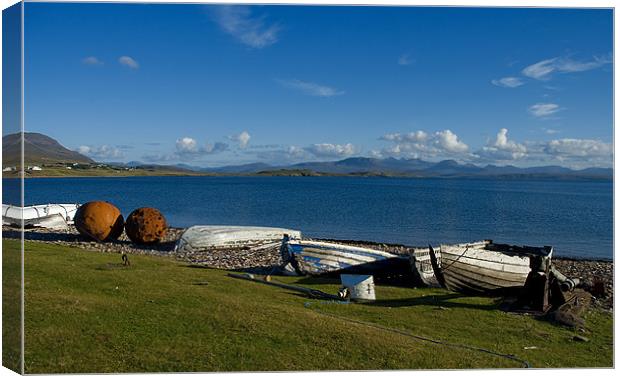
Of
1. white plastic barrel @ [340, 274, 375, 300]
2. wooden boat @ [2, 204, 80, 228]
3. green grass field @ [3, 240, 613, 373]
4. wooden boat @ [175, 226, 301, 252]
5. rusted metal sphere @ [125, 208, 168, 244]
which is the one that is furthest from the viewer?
wooden boat @ [2, 204, 80, 228]

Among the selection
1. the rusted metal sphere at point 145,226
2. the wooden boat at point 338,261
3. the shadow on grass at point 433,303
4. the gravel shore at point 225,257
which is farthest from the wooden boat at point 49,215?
the shadow on grass at point 433,303

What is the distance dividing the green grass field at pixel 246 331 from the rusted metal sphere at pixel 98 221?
42.0 ft

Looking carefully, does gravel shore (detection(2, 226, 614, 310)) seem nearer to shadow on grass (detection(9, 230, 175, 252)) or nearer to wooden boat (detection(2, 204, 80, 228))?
shadow on grass (detection(9, 230, 175, 252))

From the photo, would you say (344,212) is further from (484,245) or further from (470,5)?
(470,5)

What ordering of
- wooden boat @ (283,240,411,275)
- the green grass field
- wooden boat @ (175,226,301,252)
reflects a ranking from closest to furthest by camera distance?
the green grass field → wooden boat @ (283,240,411,275) → wooden boat @ (175,226,301,252)

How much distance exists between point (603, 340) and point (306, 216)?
2148 inches

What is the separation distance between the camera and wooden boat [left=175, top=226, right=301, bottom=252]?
2683 cm

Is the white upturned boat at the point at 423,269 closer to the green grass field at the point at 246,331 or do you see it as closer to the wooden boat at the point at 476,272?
the wooden boat at the point at 476,272

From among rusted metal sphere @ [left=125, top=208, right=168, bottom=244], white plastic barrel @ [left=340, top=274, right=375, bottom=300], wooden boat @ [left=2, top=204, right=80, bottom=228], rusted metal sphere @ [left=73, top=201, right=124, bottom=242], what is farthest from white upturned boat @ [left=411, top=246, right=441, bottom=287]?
wooden boat @ [left=2, top=204, right=80, bottom=228]

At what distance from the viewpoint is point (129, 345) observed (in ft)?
31.9

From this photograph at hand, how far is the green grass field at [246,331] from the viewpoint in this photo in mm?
9531

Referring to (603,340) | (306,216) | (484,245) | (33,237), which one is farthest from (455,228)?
(603,340)

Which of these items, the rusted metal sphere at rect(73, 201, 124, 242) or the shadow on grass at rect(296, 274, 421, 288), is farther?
the rusted metal sphere at rect(73, 201, 124, 242)

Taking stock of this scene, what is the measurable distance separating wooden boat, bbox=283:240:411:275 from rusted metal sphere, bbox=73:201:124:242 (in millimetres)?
12639
